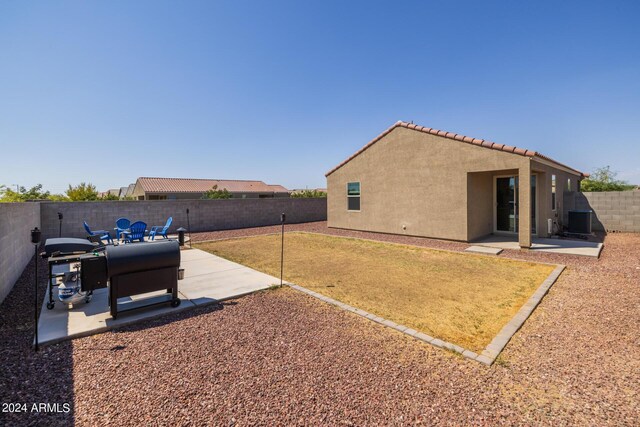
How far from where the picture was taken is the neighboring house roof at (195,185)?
37312 millimetres

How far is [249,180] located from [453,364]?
52.5 metres

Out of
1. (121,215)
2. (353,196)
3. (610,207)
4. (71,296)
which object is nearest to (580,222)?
(610,207)

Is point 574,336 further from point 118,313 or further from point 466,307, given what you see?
point 118,313

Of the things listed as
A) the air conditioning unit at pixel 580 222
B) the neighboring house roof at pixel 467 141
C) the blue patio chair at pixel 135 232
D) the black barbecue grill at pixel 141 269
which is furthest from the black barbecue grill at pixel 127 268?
the air conditioning unit at pixel 580 222

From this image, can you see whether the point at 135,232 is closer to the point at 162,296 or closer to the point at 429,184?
the point at 162,296

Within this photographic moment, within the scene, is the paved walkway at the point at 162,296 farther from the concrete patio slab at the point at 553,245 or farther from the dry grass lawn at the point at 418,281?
the concrete patio slab at the point at 553,245

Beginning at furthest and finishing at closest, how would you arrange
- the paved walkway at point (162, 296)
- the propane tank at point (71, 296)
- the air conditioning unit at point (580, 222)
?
the air conditioning unit at point (580, 222), the propane tank at point (71, 296), the paved walkway at point (162, 296)

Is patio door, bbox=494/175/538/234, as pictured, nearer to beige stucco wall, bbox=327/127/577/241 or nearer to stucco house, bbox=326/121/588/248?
stucco house, bbox=326/121/588/248

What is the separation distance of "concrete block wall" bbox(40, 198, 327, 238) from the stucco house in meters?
7.01

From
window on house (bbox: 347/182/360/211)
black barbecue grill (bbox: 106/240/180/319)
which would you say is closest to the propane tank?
black barbecue grill (bbox: 106/240/180/319)

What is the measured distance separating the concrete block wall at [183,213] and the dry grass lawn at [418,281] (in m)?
6.13

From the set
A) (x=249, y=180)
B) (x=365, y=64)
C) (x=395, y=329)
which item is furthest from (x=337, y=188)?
(x=249, y=180)

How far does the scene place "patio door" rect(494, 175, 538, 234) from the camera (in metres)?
11.9

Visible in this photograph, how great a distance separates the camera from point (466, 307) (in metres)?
4.93
